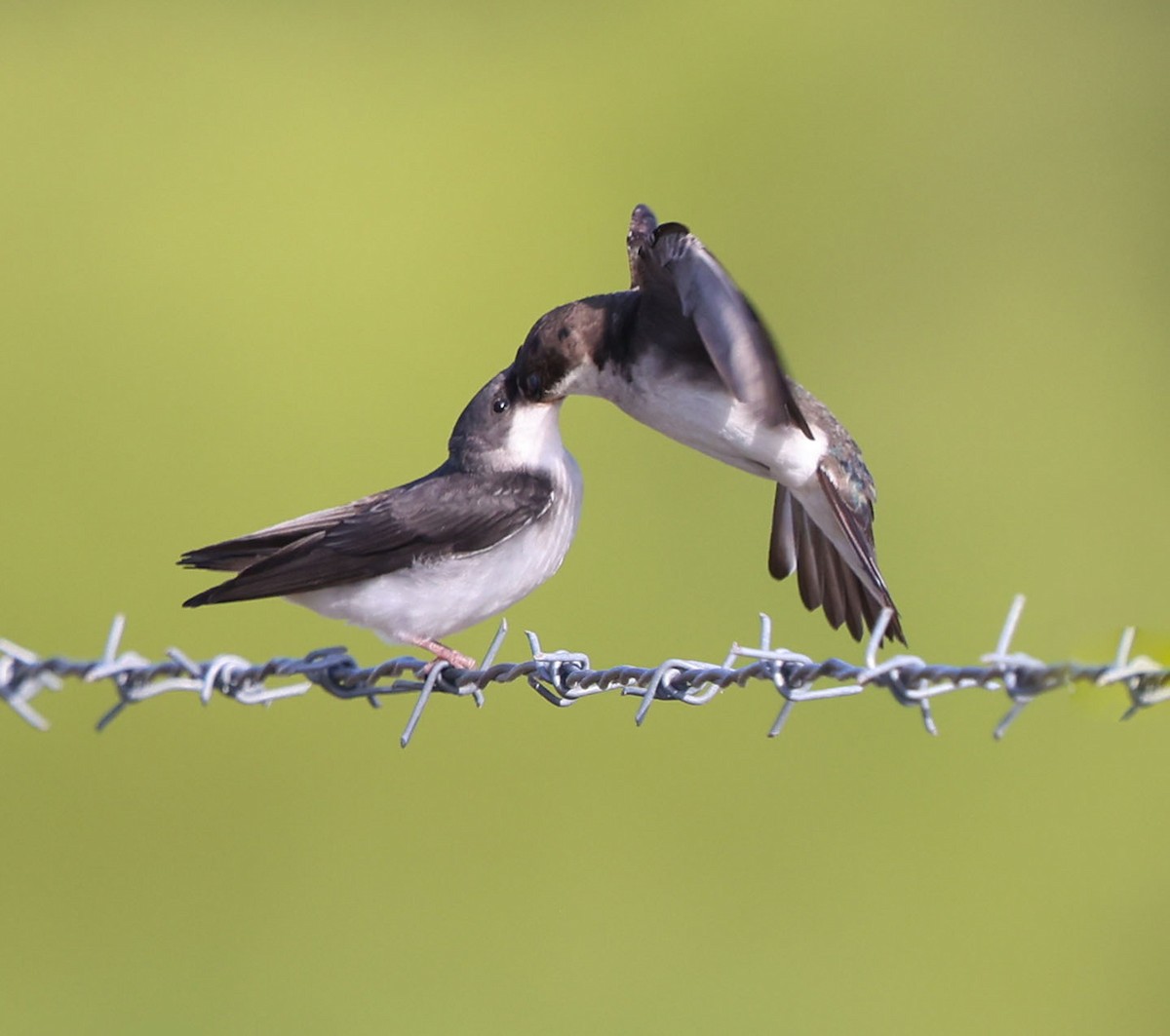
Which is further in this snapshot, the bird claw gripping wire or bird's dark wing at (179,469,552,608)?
bird's dark wing at (179,469,552,608)

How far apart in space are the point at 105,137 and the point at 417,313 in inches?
127

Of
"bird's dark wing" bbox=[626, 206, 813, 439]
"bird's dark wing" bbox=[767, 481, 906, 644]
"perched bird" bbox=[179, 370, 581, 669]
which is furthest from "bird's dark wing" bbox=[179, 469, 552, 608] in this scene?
"bird's dark wing" bbox=[767, 481, 906, 644]

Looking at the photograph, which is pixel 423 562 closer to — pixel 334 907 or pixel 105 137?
pixel 334 907

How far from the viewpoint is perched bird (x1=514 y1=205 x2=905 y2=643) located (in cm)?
386

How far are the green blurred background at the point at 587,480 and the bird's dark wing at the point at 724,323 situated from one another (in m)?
4.05

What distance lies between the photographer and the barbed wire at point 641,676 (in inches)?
85.7

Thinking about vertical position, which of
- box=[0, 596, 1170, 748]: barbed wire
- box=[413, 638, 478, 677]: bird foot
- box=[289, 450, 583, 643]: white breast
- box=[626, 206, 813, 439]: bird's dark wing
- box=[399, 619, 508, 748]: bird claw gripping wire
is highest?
box=[626, 206, 813, 439]: bird's dark wing

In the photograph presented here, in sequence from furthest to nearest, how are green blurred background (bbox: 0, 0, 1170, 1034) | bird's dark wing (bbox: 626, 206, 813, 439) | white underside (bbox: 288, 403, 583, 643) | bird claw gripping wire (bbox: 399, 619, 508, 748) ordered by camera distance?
green blurred background (bbox: 0, 0, 1170, 1034), white underside (bbox: 288, 403, 583, 643), bird's dark wing (bbox: 626, 206, 813, 439), bird claw gripping wire (bbox: 399, 619, 508, 748)

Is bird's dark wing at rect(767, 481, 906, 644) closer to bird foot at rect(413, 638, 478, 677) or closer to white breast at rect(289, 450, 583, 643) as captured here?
white breast at rect(289, 450, 583, 643)

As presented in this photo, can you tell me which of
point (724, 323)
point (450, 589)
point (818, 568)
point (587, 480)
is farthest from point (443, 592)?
point (587, 480)

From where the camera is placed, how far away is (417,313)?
36.9ft

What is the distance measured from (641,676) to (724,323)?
1.07 metres

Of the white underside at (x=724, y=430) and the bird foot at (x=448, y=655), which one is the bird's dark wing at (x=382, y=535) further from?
the white underside at (x=724, y=430)

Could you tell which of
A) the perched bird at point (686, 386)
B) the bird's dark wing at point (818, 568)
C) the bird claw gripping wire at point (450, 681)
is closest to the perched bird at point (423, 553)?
the bird claw gripping wire at point (450, 681)
